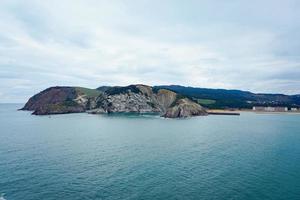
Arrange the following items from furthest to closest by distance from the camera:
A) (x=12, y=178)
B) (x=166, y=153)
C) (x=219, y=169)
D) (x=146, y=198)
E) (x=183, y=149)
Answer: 1. (x=183, y=149)
2. (x=166, y=153)
3. (x=219, y=169)
4. (x=12, y=178)
5. (x=146, y=198)

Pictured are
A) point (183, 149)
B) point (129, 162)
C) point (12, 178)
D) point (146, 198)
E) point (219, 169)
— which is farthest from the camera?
point (183, 149)

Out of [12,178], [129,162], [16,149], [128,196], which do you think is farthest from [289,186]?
[16,149]

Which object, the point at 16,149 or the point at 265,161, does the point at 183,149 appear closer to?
the point at 265,161

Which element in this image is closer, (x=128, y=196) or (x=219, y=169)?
(x=128, y=196)

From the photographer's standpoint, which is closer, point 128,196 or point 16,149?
point 128,196

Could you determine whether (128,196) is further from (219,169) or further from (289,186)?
(289,186)

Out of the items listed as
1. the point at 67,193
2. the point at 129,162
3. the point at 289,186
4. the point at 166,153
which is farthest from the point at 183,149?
the point at 67,193

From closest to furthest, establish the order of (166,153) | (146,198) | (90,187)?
(146,198) → (90,187) → (166,153)

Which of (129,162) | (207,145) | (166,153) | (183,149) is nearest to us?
(129,162)
